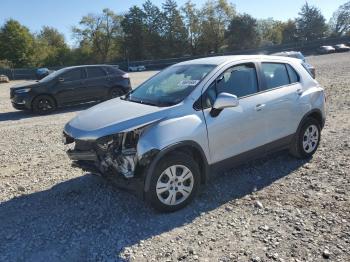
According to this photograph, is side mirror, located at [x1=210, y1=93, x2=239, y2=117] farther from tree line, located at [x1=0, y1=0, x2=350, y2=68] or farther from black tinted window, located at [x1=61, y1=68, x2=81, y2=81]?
tree line, located at [x1=0, y1=0, x2=350, y2=68]

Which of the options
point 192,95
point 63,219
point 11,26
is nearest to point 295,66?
point 192,95

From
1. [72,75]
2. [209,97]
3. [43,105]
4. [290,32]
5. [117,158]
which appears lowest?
[117,158]

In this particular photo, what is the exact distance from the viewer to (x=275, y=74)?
571 centimetres

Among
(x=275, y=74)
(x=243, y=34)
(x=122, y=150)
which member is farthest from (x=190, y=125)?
(x=243, y=34)

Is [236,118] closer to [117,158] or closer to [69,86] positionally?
[117,158]

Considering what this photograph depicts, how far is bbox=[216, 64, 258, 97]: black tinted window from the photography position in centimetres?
499

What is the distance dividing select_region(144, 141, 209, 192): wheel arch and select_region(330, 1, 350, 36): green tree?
95.1 m

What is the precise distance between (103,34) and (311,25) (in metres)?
43.7

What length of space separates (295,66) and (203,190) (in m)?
2.59

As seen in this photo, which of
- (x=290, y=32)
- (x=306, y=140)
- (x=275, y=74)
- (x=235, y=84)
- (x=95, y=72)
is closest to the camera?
(x=235, y=84)

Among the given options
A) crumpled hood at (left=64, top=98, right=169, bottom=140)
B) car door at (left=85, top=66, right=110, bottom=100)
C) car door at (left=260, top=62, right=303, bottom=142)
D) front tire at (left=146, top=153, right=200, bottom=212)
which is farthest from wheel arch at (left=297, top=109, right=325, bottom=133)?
car door at (left=85, top=66, right=110, bottom=100)

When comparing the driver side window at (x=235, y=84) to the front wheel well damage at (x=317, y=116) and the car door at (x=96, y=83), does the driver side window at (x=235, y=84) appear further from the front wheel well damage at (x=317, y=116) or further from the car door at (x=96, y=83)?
the car door at (x=96, y=83)

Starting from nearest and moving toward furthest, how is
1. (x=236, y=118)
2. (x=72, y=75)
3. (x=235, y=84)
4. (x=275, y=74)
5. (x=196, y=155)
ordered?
(x=196, y=155), (x=236, y=118), (x=235, y=84), (x=275, y=74), (x=72, y=75)

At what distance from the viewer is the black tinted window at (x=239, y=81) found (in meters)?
4.99
